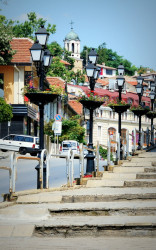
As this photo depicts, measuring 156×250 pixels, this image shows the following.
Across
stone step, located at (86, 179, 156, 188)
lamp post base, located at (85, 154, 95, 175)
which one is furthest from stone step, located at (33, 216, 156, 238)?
lamp post base, located at (85, 154, 95, 175)

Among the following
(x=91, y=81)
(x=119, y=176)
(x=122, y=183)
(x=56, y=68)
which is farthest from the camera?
(x=56, y=68)

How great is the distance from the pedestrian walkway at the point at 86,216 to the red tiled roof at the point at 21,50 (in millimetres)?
34168

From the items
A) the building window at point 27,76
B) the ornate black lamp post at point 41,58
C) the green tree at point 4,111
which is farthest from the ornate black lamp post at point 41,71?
the building window at point 27,76

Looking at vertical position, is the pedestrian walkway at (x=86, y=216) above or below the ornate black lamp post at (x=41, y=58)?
below

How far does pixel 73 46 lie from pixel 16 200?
512 feet

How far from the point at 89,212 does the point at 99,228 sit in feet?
4.05

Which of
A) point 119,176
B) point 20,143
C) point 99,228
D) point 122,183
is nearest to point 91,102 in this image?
point 119,176

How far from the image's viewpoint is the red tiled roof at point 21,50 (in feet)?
153

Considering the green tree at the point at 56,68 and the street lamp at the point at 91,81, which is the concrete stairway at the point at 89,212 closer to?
the street lamp at the point at 91,81

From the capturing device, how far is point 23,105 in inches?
1788

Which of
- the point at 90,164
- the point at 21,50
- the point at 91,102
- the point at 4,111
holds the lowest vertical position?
the point at 90,164

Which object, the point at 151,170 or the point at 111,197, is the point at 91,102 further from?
the point at 111,197

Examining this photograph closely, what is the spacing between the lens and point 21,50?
4809 centimetres

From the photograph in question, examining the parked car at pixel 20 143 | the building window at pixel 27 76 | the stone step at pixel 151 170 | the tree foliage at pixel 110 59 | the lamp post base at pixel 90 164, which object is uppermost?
the tree foliage at pixel 110 59
